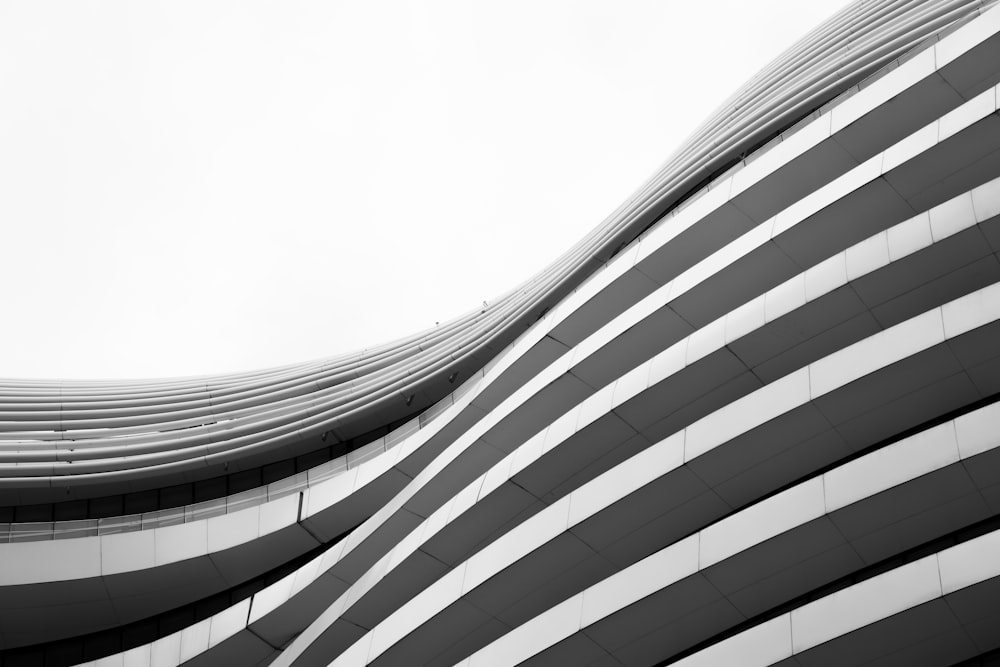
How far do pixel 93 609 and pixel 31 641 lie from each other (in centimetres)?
177

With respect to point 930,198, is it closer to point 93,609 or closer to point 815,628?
point 815,628

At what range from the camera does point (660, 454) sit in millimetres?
14906

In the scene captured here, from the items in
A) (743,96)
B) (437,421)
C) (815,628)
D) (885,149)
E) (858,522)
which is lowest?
(815,628)

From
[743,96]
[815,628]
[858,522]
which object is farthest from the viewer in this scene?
[743,96]

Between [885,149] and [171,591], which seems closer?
[885,149]

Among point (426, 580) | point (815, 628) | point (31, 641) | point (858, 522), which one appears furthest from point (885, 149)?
point (31, 641)

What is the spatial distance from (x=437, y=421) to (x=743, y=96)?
10650mm

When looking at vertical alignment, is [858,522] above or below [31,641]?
below

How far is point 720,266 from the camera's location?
1708 centimetres

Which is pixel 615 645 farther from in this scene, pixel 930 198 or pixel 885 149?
pixel 885 149

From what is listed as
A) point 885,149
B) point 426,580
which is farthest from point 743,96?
point 426,580

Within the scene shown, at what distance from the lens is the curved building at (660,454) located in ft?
41.7

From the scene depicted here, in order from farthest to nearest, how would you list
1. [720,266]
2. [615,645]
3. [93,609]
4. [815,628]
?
[93,609]
[720,266]
[615,645]
[815,628]

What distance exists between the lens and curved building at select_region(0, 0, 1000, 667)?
12695mm
